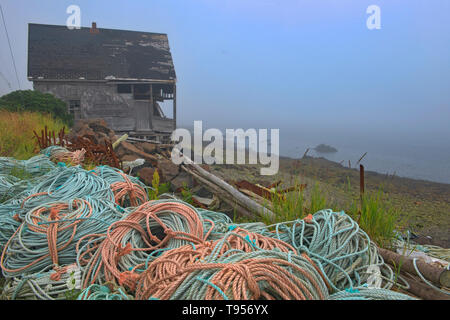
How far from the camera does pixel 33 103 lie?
13.9 meters

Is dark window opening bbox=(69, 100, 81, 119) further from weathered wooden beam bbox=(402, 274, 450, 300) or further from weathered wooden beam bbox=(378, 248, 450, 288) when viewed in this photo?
weathered wooden beam bbox=(402, 274, 450, 300)

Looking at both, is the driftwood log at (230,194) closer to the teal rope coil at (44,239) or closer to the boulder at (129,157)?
the boulder at (129,157)

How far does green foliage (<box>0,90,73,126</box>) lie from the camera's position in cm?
1360

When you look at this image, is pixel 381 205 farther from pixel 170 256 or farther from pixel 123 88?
pixel 123 88

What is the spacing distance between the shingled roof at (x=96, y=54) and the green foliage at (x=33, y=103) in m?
2.43

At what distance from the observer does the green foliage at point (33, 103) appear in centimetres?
1360

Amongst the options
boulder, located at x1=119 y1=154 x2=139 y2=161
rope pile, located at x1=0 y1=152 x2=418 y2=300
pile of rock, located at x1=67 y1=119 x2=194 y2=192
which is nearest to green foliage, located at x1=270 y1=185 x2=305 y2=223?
rope pile, located at x1=0 y1=152 x2=418 y2=300

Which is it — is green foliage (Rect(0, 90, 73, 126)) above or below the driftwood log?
above

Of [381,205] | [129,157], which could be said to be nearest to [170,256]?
[381,205]

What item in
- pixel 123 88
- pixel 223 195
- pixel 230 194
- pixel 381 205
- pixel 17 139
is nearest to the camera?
pixel 381 205

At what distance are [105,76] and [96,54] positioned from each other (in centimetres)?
255

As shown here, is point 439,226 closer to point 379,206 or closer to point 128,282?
point 379,206

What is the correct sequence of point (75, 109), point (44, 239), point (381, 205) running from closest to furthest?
1. point (44, 239)
2. point (381, 205)
3. point (75, 109)

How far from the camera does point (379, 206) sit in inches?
131
